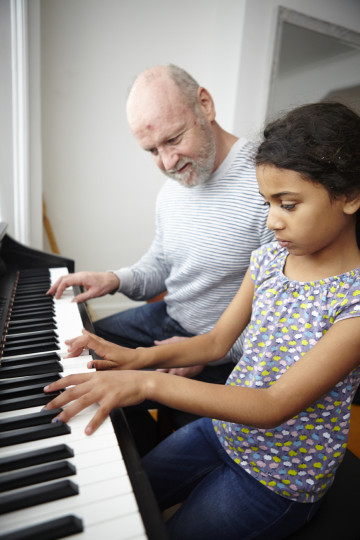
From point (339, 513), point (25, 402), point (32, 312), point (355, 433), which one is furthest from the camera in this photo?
point (355, 433)

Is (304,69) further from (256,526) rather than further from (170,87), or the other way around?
(256,526)

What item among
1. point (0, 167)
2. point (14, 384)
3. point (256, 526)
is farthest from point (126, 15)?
point (256, 526)

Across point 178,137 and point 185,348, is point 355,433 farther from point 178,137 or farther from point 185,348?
point 178,137

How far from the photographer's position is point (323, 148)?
2.71 ft

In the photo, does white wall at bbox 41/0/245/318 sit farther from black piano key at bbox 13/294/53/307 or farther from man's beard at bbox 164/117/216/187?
black piano key at bbox 13/294/53/307

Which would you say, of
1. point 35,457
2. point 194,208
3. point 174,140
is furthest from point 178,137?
point 35,457

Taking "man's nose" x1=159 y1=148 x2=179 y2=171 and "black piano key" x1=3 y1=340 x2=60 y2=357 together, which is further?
"man's nose" x1=159 y1=148 x2=179 y2=171

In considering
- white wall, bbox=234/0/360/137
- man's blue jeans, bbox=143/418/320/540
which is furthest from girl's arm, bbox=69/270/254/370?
white wall, bbox=234/0/360/137

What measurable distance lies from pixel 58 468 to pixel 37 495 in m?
0.05

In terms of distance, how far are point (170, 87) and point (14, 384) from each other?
46.2 inches

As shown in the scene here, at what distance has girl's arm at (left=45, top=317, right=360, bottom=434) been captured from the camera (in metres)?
0.76

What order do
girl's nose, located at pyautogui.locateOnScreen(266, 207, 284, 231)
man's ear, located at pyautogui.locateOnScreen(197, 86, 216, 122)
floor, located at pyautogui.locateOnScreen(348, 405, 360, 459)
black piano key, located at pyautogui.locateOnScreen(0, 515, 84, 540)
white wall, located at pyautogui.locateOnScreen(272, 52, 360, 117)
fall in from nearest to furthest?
black piano key, located at pyautogui.locateOnScreen(0, 515, 84, 540)
girl's nose, located at pyautogui.locateOnScreen(266, 207, 284, 231)
man's ear, located at pyautogui.locateOnScreen(197, 86, 216, 122)
floor, located at pyautogui.locateOnScreen(348, 405, 360, 459)
white wall, located at pyautogui.locateOnScreen(272, 52, 360, 117)

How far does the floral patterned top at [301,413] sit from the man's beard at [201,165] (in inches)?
27.6

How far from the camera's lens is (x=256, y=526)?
33.3 inches
